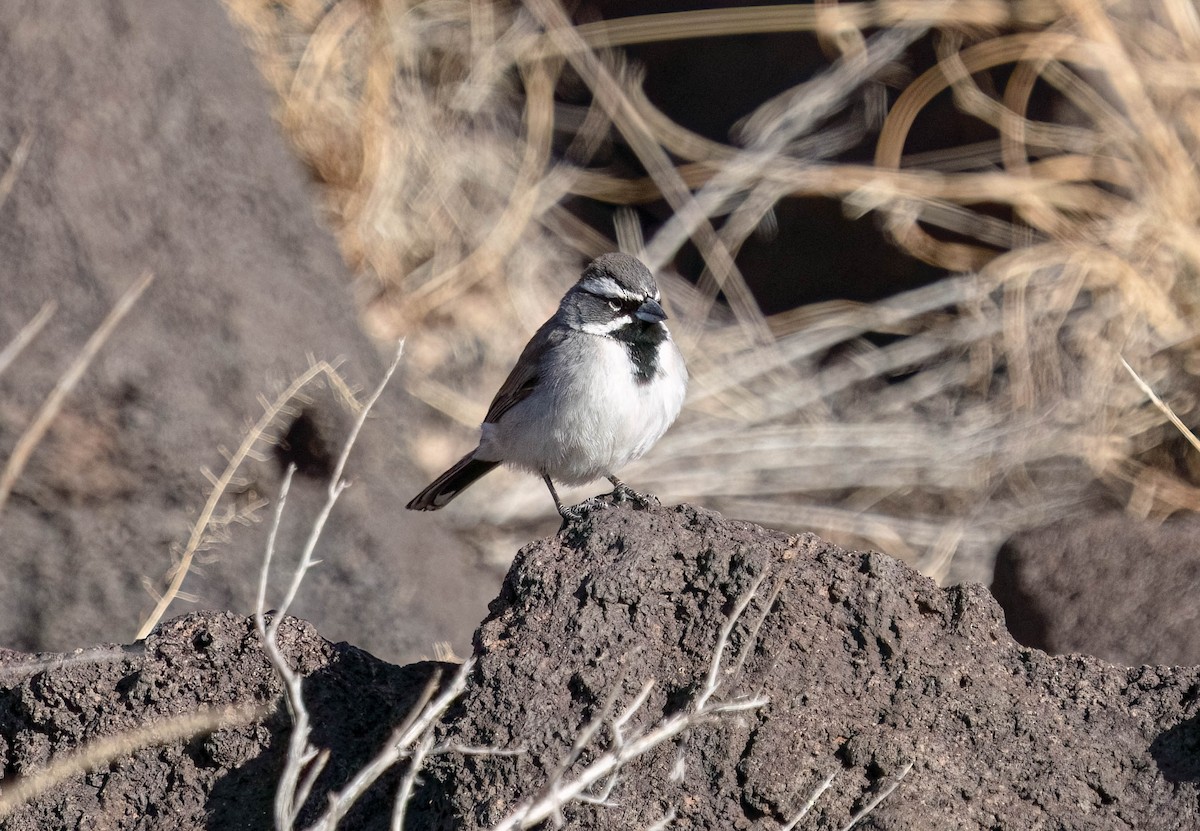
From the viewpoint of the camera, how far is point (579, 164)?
37.3 ft

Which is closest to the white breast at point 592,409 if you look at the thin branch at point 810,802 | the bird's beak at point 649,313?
the bird's beak at point 649,313

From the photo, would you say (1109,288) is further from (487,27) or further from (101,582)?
(101,582)

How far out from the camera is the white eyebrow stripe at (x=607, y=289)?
5.54 m

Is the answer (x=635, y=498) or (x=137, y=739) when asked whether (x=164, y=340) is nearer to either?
(x=635, y=498)

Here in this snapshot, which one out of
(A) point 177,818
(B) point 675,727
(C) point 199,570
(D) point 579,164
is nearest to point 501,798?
(B) point 675,727

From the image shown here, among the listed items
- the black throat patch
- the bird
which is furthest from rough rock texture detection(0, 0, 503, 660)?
the black throat patch

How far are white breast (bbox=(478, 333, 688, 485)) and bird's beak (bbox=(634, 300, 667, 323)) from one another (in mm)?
137

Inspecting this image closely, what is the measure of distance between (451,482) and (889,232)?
4796 millimetres

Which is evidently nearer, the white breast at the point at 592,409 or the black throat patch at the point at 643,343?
the white breast at the point at 592,409

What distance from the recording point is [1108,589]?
5.32m

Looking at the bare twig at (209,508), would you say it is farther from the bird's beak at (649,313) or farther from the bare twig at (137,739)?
the bird's beak at (649,313)

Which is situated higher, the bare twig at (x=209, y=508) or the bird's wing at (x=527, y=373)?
the bird's wing at (x=527, y=373)

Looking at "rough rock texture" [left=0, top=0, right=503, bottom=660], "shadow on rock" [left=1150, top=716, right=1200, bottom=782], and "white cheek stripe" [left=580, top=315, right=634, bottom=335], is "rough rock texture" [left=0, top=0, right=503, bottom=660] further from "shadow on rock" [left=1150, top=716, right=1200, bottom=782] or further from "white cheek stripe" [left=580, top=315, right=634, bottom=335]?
"shadow on rock" [left=1150, top=716, right=1200, bottom=782]

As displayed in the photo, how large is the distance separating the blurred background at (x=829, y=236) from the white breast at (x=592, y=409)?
250 centimetres
